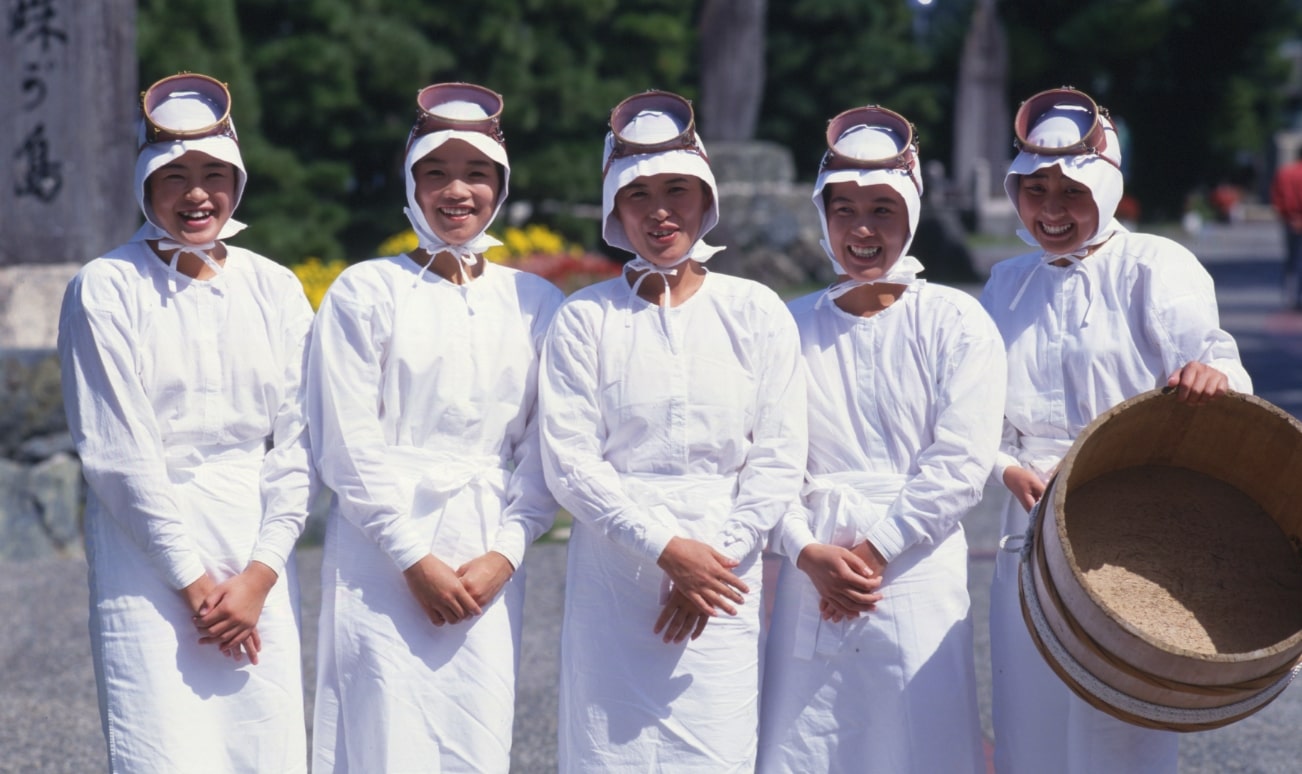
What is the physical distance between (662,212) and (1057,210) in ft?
3.51

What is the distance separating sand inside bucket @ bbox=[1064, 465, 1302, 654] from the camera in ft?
11.7

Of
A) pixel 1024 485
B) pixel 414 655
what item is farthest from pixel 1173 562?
pixel 414 655

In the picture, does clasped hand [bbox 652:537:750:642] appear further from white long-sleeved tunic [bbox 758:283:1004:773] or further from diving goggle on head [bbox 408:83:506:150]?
diving goggle on head [bbox 408:83:506:150]

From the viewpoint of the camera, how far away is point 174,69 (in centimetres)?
1409

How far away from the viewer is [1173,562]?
3707 millimetres

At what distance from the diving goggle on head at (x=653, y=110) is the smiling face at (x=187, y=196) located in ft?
3.24

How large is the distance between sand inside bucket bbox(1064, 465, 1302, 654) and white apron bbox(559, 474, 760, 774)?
33.6 inches

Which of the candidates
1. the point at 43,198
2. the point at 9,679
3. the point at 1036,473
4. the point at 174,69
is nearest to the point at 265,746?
the point at 1036,473

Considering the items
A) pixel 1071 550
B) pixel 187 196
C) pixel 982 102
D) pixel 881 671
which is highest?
pixel 982 102

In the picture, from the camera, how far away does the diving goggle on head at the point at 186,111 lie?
3.74m

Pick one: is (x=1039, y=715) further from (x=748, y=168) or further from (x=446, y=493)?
(x=748, y=168)

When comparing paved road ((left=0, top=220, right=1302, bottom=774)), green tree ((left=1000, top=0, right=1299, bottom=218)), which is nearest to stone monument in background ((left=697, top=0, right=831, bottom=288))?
paved road ((left=0, top=220, right=1302, bottom=774))

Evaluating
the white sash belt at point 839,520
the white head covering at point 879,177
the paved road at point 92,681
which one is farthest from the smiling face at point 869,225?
the paved road at point 92,681

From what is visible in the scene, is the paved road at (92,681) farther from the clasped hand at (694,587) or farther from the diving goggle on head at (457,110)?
the diving goggle on head at (457,110)
